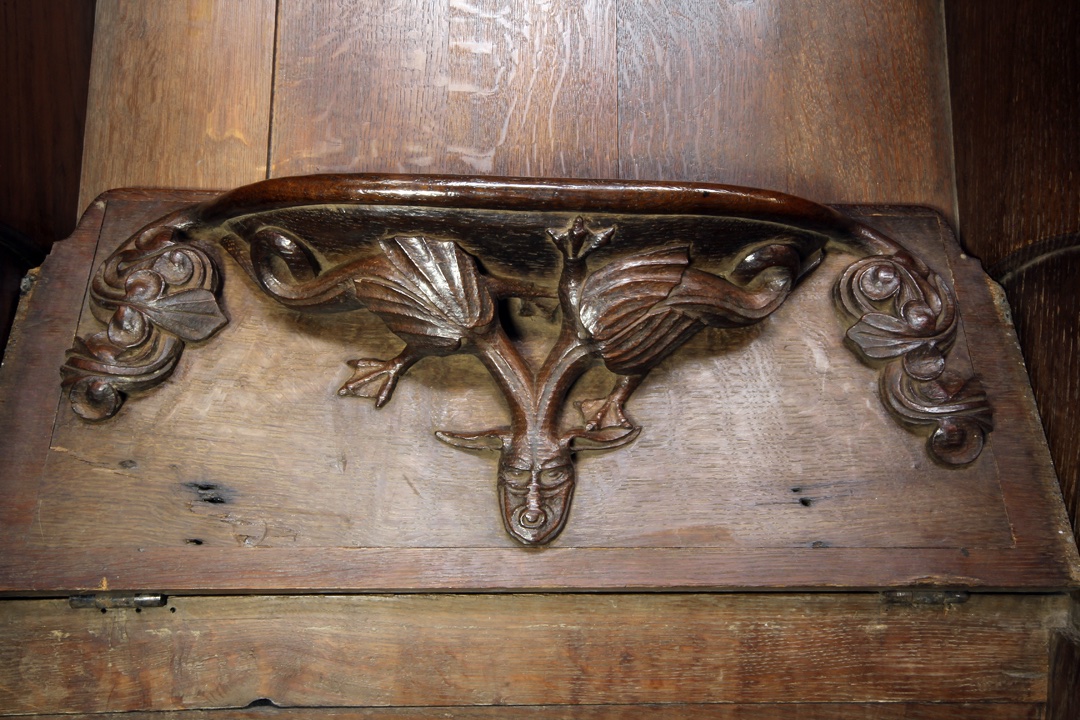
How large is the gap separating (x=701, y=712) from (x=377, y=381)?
0.46 metres

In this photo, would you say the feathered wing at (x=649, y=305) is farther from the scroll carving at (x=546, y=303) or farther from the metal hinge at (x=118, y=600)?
the metal hinge at (x=118, y=600)

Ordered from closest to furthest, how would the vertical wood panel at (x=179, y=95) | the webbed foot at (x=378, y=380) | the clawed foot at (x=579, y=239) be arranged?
the clawed foot at (x=579, y=239), the webbed foot at (x=378, y=380), the vertical wood panel at (x=179, y=95)

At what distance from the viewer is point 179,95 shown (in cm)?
104

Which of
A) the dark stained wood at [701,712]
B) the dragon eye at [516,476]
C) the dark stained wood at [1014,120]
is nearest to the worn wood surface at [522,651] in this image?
the dark stained wood at [701,712]

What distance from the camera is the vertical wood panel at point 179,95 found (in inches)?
40.3

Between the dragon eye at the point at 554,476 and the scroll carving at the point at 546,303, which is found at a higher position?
the scroll carving at the point at 546,303

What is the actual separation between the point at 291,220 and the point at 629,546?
442 mm

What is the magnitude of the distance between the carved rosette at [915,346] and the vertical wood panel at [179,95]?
67 centimetres

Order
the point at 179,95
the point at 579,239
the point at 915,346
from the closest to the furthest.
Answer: the point at 579,239, the point at 915,346, the point at 179,95

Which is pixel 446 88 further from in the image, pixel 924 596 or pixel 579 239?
pixel 924 596

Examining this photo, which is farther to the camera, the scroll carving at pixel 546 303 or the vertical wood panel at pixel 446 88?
the vertical wood panel at pixel 446 88

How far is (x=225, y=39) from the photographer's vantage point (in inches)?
41.3

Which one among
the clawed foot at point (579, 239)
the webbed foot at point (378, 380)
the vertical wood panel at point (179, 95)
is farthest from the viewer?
the vertical wood panel at point (179, 95)

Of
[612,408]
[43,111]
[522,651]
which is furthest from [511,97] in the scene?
[522,651]
